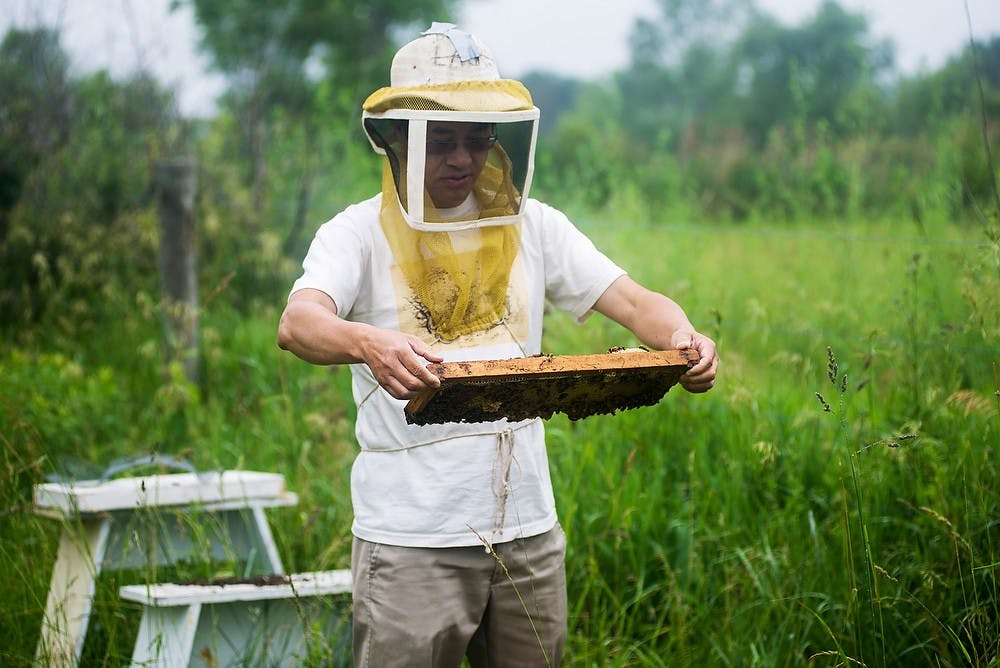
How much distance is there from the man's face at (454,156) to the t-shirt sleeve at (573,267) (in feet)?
0.99

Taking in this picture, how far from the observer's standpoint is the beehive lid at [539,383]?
2381 mm

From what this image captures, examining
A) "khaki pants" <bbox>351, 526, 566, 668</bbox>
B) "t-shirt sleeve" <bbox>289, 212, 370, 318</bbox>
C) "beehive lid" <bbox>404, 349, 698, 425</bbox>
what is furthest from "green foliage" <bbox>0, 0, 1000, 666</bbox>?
"t-shirt sleeve" <bbox>289, 212, 370, 318</bbox>

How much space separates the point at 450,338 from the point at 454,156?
1.59 feet

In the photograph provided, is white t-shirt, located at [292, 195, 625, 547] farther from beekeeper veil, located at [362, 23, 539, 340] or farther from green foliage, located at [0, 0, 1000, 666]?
green foliage, located at [0, 0, 1000, 666]

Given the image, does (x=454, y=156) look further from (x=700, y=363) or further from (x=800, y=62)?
(x=800, y=62)

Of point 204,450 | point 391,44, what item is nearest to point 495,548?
point 204,450

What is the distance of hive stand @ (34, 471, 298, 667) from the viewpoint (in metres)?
3.56

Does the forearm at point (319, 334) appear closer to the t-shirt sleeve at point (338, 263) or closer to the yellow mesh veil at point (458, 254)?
the t-shirt sleeve at point (338, 263)

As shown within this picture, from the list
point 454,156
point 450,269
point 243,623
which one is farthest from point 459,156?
point 243,623

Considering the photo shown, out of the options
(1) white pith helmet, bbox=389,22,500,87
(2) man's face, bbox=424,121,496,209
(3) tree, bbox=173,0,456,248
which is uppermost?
(3) tree, bbox=173,0,456,248

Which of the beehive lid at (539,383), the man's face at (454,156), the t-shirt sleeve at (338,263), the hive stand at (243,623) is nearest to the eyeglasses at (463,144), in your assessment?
the man's face at (454,156)

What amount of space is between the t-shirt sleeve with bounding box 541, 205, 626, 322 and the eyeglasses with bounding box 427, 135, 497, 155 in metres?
0.30

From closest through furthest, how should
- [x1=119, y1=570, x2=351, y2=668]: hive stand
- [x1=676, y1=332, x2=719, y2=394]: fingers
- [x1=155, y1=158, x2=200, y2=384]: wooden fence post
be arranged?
[x1=676, y1=332, x2=719, y2=394]: fingers < [x1=119, y1=570, x2=351, y2=668]: hive stand < [x1=155, y1=158, x2=200, y2=384]: wooden fence post

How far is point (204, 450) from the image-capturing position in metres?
5.45
